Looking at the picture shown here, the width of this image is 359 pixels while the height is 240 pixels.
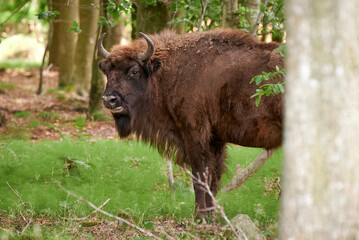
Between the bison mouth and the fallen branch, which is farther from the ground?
the bison mouth

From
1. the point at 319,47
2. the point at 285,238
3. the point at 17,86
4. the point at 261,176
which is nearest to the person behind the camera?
the point at 319,47

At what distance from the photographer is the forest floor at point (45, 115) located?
1105 centimetres

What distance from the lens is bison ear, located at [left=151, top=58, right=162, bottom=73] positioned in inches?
258

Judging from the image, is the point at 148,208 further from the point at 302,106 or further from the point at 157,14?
the point at 157,14

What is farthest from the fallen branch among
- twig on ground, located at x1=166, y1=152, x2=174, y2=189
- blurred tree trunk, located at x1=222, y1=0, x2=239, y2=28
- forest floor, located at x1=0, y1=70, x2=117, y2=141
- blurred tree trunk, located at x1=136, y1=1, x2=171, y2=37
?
blurred tree trunk, located at x1=136, y1=1, x2=171, y2=37

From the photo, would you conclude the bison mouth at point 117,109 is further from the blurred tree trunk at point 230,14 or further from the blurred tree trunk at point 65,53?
the blurred tree trunk at point 65,53

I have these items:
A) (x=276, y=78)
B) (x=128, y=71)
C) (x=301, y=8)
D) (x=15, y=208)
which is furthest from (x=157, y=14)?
(x=301, y=8)

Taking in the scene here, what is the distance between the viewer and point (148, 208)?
638cm

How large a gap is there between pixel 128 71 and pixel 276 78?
2.16 m

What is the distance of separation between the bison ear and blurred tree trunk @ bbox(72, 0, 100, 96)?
26.7 feet

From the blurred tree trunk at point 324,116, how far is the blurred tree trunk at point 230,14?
5962 millimetres

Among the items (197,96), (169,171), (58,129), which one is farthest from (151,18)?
(197,96)

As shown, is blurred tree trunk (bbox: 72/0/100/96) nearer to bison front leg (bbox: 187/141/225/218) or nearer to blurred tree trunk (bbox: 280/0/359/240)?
bison front leg (bbox: 187/141/225/218)

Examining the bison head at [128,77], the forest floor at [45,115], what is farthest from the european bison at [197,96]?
the forest floor at [45,115]
